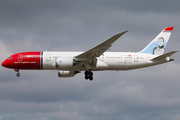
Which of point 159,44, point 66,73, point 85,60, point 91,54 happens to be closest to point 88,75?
point 85,60

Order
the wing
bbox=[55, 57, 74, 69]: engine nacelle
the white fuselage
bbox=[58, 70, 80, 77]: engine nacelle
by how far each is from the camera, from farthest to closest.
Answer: bbox=[58, 70, 80, 77]: engine nacelle
the white fuselage
bbox=[55, 57, 74, 69]: engine nacelle
the wing

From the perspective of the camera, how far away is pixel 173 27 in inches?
2292

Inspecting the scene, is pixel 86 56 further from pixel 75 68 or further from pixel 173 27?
pixel 173 27

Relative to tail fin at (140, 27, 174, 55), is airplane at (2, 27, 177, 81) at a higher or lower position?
lower

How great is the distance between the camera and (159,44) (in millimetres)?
56656

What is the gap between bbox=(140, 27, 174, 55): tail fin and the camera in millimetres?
55469

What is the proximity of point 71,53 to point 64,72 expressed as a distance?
454 centimetres

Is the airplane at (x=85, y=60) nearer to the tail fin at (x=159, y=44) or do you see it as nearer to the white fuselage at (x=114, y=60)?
the white fuselage at (x=114, y=60)

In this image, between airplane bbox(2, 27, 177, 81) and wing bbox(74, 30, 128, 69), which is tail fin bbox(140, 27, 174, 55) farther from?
wing bbox(74, 30, 128, 69)

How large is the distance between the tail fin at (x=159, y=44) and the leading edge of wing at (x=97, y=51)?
8814 mm

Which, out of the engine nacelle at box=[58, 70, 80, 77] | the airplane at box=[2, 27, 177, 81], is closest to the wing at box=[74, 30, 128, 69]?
the airplane at box=[2, 27, 177, 81]

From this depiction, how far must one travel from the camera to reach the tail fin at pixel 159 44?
5547 centimetres

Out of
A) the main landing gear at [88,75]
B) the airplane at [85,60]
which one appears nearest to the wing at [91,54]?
the airplane at [85,60]

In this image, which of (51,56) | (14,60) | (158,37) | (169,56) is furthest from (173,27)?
(14,60)
